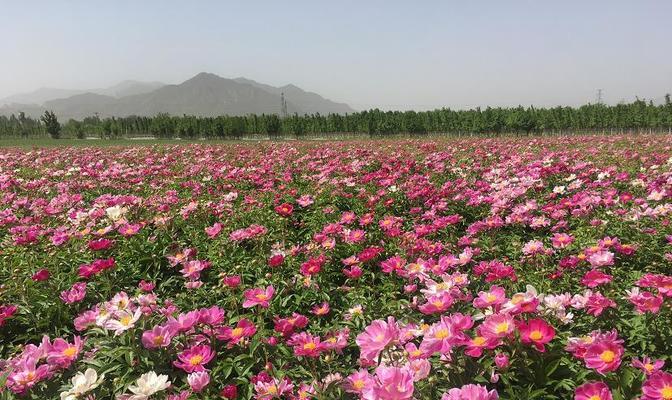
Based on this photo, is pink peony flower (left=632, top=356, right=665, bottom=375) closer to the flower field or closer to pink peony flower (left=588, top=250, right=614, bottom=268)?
the flower field

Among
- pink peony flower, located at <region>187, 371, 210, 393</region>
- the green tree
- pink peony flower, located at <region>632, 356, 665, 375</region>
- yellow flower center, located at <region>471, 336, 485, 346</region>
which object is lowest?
pink peony flower, located at <region>187, 371, 210, 393</region>

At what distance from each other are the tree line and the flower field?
177ft

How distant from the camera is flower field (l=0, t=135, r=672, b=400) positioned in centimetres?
179

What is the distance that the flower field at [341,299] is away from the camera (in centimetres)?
179

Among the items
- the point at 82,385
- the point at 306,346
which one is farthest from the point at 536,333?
the point at 82,385

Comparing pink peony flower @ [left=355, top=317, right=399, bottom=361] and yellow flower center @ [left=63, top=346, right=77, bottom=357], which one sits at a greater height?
pink peony flower @ [left=355, top=317, right=399, bottom=361]

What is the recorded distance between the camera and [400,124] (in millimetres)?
66062

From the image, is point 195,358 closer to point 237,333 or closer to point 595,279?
point 237,333

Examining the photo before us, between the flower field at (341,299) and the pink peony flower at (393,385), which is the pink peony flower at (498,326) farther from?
the pink peony flower at (393,385)

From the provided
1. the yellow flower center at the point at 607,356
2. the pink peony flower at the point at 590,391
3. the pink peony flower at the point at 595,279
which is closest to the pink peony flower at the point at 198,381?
the pink peony flower at the point at 590,391

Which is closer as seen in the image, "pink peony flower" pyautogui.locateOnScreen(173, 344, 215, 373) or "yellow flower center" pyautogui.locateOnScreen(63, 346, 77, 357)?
"pink peony flower" pyautogui.locateOnScreen(173, 344, 215, 373)

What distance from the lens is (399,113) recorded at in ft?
222

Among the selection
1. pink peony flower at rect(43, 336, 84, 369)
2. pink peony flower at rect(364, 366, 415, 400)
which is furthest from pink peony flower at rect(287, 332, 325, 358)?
pink peony flower at rect(43, 336, 84, 369)

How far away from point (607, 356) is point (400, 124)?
217 feet
